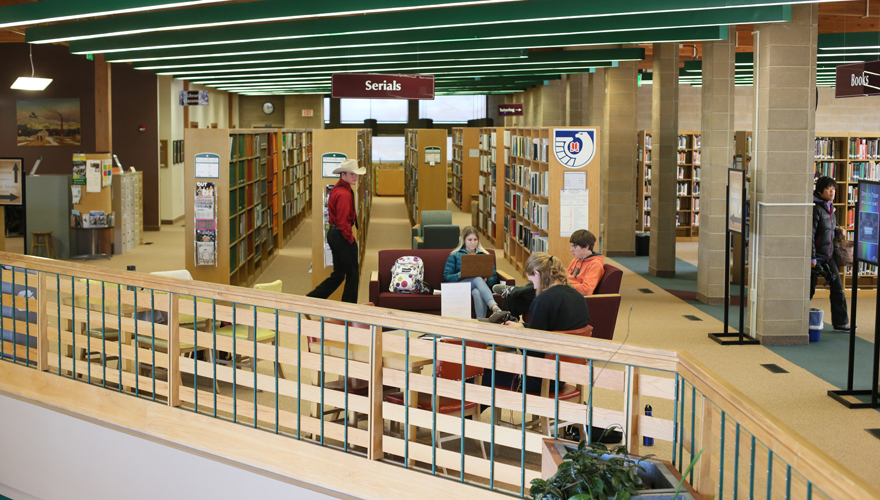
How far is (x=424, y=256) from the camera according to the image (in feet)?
27.9

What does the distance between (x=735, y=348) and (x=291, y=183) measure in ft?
33.9

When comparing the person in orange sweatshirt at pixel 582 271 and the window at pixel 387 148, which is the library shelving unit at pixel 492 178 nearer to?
the person in orange sweatshirt at pixel 582 271

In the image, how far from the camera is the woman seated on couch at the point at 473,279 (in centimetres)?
781

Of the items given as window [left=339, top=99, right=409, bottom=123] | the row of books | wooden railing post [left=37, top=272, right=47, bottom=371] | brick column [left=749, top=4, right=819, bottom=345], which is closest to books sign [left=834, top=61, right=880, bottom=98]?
brick column [left=749, top=4, right=819, bottom=345]

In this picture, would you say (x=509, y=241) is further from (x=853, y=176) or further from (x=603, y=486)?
(x=603, y=486)

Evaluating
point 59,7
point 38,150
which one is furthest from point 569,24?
point 38,150

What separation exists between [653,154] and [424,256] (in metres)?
4.82

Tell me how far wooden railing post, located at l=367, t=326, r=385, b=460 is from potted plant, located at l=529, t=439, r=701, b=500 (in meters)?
1.09

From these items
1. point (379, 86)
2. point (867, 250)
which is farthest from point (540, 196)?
point (867, 250)

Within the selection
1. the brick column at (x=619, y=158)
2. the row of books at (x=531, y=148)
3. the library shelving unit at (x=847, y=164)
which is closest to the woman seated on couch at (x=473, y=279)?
the row of books at (x=531, y=148)

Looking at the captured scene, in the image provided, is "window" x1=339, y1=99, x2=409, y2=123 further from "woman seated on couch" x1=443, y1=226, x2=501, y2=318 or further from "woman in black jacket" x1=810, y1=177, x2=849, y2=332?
"woman in black jacket" x1=810, y1=177, x2=849, y2=332

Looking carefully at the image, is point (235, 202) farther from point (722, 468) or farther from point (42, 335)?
point (722, 468)

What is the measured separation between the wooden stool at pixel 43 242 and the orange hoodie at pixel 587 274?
917 cm

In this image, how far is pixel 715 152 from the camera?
9.56 metres
